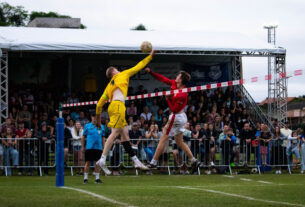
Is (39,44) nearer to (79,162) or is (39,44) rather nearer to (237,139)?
(79,162)

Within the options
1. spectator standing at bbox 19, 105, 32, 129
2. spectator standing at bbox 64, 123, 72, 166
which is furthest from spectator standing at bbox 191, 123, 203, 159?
spectator standing at bbox 19, 105, 32, 129

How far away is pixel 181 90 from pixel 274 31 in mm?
26913

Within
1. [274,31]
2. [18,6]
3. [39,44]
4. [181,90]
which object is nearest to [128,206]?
[181,90]

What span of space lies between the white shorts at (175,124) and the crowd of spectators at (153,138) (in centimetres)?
625

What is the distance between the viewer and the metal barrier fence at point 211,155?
18.8 meters

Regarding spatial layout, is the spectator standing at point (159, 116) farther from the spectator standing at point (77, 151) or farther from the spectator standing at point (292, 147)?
the spectator standing at point (292, 147)

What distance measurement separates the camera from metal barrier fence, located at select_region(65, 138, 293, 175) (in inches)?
739

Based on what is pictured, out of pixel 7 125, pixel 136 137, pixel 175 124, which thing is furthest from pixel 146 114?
pixel 175 124

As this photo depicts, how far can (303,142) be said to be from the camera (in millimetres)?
19891

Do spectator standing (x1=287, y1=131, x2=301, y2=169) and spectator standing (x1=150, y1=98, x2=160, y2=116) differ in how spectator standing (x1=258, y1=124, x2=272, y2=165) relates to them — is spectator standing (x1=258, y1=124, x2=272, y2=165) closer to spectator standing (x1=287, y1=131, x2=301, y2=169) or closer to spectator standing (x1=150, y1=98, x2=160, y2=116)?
spectator standing (x1=287, y1=131, x2=301, y2=169)

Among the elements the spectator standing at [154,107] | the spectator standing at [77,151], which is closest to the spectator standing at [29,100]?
the spectator standing at [77,151]

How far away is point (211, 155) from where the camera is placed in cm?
1920

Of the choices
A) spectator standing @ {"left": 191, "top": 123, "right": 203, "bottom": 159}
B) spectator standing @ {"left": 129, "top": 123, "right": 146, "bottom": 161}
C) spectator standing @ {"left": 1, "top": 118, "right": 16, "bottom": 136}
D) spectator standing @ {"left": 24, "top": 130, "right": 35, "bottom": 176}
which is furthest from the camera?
spectator standing @ {"left": 191, "top": 123, "right": 203, "bottom": 159}

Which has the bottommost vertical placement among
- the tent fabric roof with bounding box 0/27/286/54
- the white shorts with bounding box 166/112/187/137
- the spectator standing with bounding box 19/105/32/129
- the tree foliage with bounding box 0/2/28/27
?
the white shorts with bounding box 166/112/187/137
